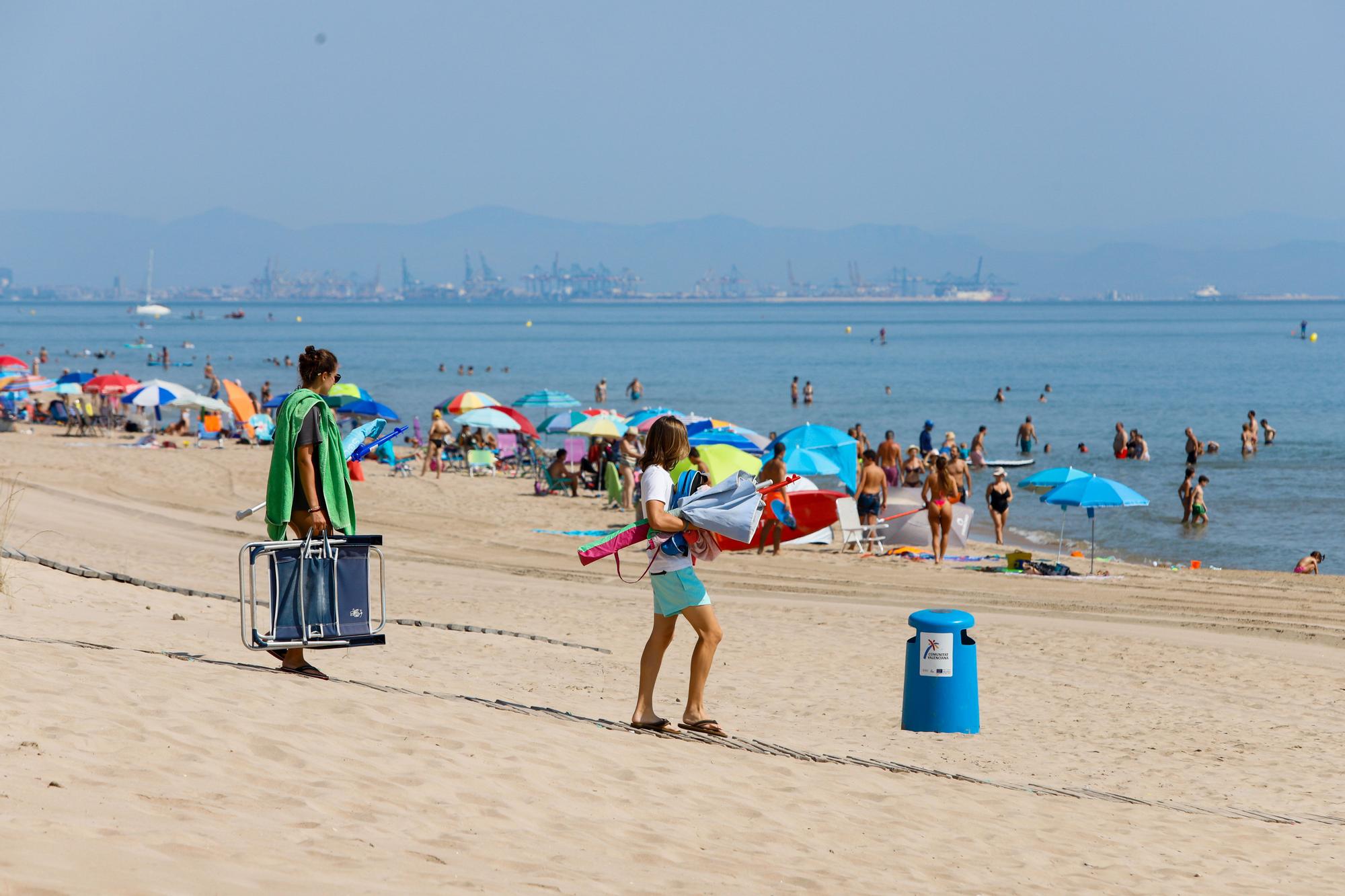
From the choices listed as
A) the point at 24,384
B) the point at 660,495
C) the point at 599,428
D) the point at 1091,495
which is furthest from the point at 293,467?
the point at 24,384

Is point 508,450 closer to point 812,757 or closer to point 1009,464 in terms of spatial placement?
point 1009,464

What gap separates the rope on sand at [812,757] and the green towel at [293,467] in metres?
0.80

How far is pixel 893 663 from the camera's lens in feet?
29.1

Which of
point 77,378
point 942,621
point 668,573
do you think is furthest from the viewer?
point 77,378

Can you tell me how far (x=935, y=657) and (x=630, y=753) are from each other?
2288mm

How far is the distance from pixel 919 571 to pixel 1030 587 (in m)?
1.38

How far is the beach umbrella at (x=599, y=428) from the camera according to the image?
21.4 m

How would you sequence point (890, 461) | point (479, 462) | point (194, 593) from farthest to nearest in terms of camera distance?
1. point (479, 462)
2. point (890, 461)
3. point (194, 593)

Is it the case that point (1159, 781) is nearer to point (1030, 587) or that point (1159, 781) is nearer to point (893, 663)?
point (893, 663)

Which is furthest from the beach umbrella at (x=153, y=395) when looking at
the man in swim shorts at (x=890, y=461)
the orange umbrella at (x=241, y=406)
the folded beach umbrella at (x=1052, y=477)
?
the folded beach umbrella at (x=1052, y=477)

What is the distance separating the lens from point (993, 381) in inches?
2451

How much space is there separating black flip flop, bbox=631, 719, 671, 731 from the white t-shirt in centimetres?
80

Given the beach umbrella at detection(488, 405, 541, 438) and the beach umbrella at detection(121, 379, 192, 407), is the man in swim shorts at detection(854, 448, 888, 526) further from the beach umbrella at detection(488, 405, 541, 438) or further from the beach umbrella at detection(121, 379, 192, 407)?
the beach umbrella at detection(121, 379, 192, 407)

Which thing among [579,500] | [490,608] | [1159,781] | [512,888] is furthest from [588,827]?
[579,500]
